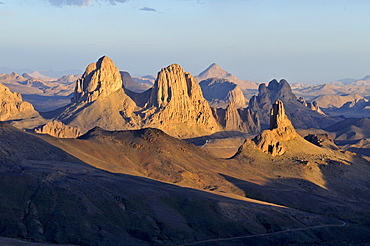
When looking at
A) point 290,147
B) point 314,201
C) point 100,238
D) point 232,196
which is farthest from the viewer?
point 290,147

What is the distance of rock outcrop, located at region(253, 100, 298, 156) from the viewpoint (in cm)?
16162

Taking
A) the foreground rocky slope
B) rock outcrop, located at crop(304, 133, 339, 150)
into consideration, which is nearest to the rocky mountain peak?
rock outcrop, located at crop(304, 133, 339, 150)

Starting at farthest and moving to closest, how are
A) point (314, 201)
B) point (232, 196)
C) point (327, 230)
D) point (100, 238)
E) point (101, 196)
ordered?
point (314, 201), point (232, 196), point (327, 230), point (101, 196), point (100, 238)

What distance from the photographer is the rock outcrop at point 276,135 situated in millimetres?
161625

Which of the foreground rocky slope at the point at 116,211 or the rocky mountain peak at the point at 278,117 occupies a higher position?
the rocky mountain peak at the point at 278,117

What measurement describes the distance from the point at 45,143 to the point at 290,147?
6286 cm

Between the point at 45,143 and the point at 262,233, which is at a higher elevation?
the point at 45,143

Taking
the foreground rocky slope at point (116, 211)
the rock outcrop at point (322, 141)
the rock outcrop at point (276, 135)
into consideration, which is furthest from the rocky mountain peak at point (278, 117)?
the foreground rocky slope at point (116, 211)

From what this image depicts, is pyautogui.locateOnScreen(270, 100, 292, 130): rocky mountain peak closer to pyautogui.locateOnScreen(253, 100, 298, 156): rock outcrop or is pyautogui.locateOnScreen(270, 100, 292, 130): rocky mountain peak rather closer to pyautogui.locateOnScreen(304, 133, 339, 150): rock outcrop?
pyautogui.locateOnScreen(253, 100, 298, 156): rock outcrop

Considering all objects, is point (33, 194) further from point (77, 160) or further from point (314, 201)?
point (314, 201)

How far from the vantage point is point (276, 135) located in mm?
165125

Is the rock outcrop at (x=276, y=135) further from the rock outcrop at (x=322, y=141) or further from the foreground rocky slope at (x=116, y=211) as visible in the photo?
the foreground rocky slope at (x=116, y=211)

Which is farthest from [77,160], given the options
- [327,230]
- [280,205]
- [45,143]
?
[327,230]

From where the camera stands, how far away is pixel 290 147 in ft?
538
